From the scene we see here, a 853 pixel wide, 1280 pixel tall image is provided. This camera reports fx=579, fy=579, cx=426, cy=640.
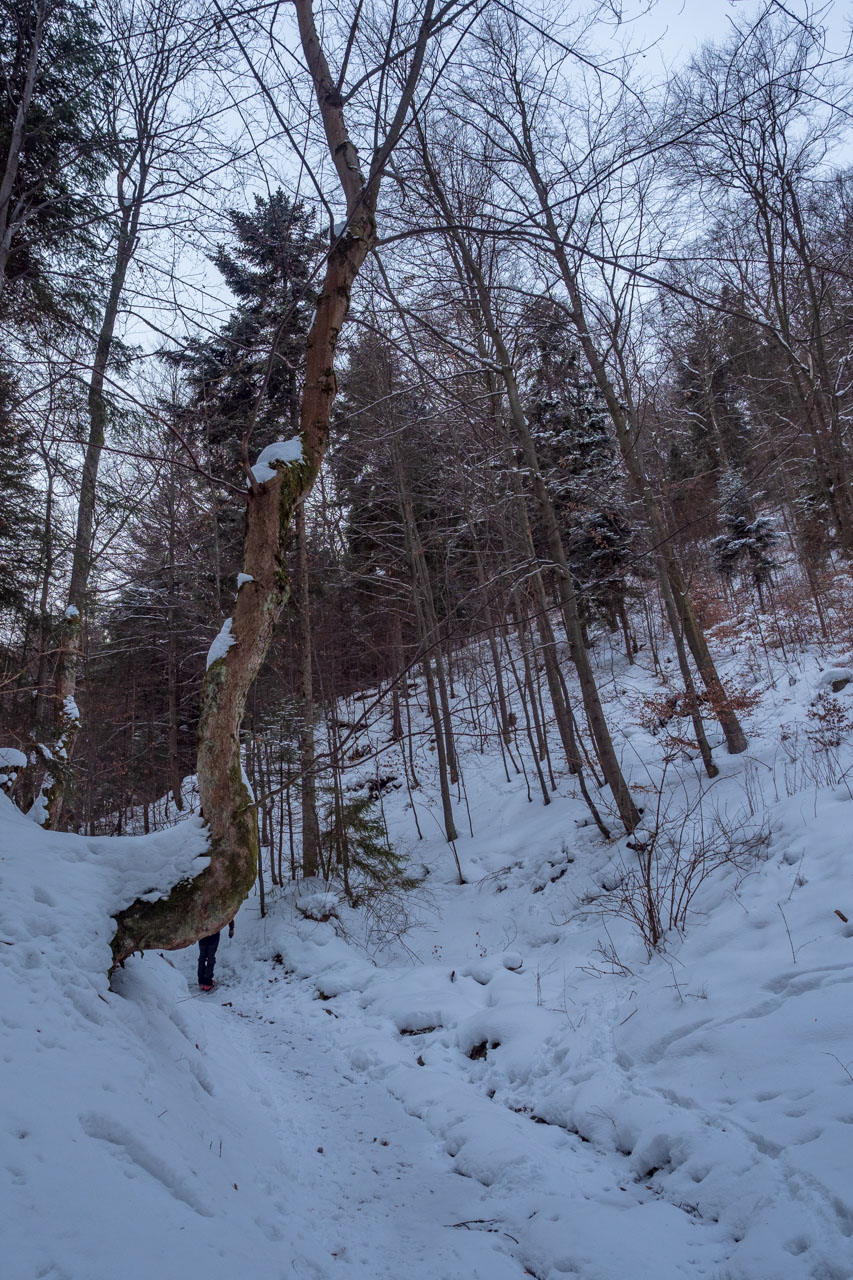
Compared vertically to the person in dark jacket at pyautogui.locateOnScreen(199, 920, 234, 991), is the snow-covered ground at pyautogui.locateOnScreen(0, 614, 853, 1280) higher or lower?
higher

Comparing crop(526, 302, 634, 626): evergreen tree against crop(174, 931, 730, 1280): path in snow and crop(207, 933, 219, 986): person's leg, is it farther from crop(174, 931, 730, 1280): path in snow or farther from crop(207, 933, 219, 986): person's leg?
crop(207, 933, 219, 986): person's leg

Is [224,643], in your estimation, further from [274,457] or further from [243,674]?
[274,457]

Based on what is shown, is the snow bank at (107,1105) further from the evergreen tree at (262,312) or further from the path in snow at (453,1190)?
the evergreen tree at (262,312)

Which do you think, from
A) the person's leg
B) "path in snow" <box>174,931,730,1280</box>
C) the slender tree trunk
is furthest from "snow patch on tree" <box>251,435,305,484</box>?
the slender tree trunk

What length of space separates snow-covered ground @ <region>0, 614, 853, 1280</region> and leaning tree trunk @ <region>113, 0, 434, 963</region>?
155 millimetres

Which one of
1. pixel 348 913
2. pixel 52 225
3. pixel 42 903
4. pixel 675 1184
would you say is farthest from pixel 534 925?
pixel 52 225

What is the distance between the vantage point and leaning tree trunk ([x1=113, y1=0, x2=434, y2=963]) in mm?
2799

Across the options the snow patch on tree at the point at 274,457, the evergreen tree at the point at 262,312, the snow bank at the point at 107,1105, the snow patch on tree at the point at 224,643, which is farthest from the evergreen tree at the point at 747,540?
the snow bank at the point at 107,1105

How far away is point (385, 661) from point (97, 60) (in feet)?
45.2

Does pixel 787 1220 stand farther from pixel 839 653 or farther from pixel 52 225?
pixel 839 653

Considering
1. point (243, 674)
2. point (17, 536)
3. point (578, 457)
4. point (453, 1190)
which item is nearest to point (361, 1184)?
point (453, 1190)

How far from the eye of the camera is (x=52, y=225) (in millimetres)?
5836

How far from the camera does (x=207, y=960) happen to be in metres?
7.34

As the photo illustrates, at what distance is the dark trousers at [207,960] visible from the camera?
727cm
